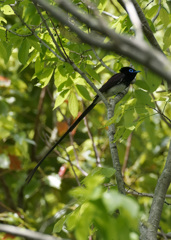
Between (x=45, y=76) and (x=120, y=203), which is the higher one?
(x=120, y=203)

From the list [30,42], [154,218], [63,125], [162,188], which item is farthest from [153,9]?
[63,125]

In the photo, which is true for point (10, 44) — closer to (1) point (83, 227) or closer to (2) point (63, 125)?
(1) point (83, 227)

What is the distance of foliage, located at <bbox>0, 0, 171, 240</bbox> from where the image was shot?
182cm

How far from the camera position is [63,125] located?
4875mm

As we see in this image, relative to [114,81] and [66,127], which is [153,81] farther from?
[66,127]

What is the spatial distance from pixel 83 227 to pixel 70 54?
1.79 metres

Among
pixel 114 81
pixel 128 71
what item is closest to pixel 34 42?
pixel 128 71

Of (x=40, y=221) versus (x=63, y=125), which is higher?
(x=63, y=125)

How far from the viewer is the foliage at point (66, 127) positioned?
5.96ft

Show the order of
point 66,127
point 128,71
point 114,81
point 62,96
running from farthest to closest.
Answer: point 66,127, point 114,81, point 128,71, point 62,96

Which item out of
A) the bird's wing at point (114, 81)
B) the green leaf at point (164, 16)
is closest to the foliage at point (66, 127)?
the green leaf at point (164, 16)

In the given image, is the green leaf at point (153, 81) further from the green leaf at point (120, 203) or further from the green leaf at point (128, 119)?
the green leaf at point (120, 203)

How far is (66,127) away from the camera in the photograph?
486 cm

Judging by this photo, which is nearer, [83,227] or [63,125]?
[83,227]
